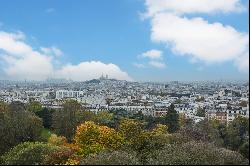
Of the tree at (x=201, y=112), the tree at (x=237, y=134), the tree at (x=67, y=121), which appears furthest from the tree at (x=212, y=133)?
→ the tree at (x=201, y=112)

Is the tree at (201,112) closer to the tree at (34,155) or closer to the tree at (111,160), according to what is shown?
the tree at (34,155)

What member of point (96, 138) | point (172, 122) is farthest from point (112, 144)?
point (172, 122)

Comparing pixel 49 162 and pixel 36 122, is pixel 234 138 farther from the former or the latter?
pixel 49 162

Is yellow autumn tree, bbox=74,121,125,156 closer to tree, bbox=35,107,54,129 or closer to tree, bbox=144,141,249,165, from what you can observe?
tree, bbox=144,141,249,165

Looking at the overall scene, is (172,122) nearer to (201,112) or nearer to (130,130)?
(130,130)

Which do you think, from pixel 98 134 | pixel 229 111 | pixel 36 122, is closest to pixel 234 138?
pixel 98 134

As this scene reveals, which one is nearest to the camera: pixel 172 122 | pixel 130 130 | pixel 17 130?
pixel 130 130
